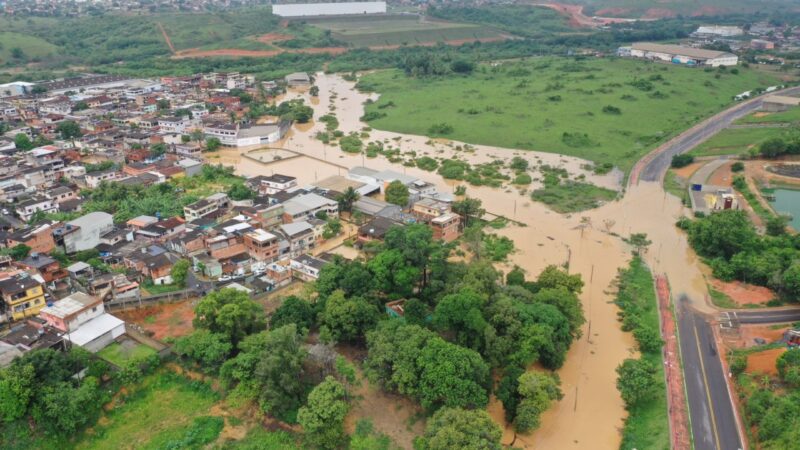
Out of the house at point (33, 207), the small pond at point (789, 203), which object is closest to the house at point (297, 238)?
the house at point (33, 207)

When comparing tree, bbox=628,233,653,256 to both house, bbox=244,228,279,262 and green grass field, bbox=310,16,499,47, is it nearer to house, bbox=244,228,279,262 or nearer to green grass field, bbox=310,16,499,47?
house, bbox=244,228,279,262

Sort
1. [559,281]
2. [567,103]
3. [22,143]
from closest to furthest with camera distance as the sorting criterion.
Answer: [559,281] < [22,143] < [567,103]

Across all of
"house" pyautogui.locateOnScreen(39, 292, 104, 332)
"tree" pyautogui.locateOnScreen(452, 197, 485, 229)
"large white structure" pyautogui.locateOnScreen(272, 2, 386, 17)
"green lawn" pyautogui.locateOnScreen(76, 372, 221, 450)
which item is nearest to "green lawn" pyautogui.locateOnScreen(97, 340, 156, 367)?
"green lawn" pyautogui.locateOnScreen(76, 372, 221, 450)

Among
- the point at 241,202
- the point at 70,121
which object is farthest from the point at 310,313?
the point at 70,121

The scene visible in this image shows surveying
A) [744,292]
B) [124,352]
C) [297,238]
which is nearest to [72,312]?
[124,352]

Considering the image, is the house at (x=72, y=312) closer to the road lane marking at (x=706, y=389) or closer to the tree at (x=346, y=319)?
the tree at (x=346, y=319)

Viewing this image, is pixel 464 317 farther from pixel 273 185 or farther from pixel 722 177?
pixel 722 177
